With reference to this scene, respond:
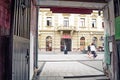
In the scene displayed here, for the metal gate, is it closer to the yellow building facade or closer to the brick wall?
the brick wall

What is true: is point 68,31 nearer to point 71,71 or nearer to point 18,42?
point 71,71

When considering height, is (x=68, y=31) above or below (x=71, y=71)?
above

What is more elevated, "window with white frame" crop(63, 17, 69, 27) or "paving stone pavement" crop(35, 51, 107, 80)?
"window with white frame" crop(63, 17, 69, 27)

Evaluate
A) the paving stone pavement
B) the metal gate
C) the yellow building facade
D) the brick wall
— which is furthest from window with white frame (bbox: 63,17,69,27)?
the brick wall

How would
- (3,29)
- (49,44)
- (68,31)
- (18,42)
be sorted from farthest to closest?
(68,31) < (49,44) < (18,42) < (3,29)

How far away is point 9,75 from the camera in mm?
4789

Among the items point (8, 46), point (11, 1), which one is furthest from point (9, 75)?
point (11, 1)

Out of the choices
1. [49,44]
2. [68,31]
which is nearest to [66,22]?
[68,31]

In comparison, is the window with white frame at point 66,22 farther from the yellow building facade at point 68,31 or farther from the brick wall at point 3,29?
the brick wall at point 3,29

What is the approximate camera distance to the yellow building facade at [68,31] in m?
44.7

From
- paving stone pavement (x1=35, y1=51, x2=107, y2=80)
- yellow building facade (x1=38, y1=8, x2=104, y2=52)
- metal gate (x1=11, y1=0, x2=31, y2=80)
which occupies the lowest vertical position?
paving stone pavement (x1=35, y1=51, x2=107, y2=80)

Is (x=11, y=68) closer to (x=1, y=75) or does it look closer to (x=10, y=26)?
(x=1, y=75)

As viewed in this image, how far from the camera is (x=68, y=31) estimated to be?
149ft

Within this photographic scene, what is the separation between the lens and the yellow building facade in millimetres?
44688
